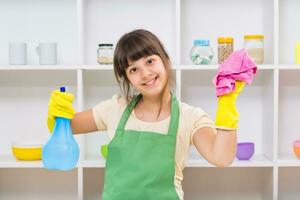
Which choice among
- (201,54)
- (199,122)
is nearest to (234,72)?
(199,122)

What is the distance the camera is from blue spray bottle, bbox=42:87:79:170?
1.64 metres

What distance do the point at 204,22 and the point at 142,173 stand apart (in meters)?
1.02

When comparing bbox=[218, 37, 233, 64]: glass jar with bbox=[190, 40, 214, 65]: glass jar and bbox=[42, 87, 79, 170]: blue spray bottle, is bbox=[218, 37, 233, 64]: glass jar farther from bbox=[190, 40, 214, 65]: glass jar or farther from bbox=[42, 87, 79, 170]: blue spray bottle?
bbox=[42, 87, 79, 170]: blue spray bottle

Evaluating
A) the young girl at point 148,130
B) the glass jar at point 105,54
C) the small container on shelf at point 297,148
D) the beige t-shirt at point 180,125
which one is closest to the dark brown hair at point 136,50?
the young girl at point 148,130

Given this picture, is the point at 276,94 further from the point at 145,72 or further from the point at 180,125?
the point at 145,72

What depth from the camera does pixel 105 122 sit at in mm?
1800

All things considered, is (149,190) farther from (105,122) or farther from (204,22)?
(204,22)

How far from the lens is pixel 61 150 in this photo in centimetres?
164

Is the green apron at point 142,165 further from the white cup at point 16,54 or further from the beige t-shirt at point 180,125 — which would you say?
the white cup at point 16,54

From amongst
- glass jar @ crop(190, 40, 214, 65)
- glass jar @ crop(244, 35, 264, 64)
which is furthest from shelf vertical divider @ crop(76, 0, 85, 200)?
glass jar @ crop(244, 35, 264, 64)

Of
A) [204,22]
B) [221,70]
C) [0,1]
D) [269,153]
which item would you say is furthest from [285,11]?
[0,1]

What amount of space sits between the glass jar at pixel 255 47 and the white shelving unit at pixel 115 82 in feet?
0.42

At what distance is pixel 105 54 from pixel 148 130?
64cm

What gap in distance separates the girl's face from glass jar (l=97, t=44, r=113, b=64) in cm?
61
